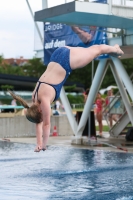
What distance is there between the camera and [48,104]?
796 centimetres

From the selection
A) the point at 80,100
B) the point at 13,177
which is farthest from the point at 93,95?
the point at 80,100

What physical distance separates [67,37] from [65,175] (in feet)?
27.5

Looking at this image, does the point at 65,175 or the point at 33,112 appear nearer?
the point at 33,112

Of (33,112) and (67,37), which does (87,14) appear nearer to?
(67,37)

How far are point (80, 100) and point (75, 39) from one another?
134 feet

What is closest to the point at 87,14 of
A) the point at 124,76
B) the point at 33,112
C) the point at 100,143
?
the point at 124,76

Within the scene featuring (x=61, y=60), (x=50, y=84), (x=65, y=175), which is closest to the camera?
(x=50, y=84)

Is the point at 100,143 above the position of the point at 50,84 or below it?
below

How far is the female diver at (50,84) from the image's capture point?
7.93 m

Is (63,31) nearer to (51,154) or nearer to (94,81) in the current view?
(94,81)

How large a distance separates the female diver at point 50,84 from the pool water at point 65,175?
971 millimetres

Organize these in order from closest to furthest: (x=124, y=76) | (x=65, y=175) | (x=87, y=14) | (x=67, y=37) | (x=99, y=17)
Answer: (x=65, y=175) < (x=87, y=14) < (x=99, y=17) < (x=124, y=76) < (x=67, y=37)

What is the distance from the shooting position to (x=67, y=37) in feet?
59.7

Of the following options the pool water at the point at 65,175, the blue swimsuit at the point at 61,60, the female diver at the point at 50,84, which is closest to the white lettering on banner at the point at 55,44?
the pool water at the point at 65,175
